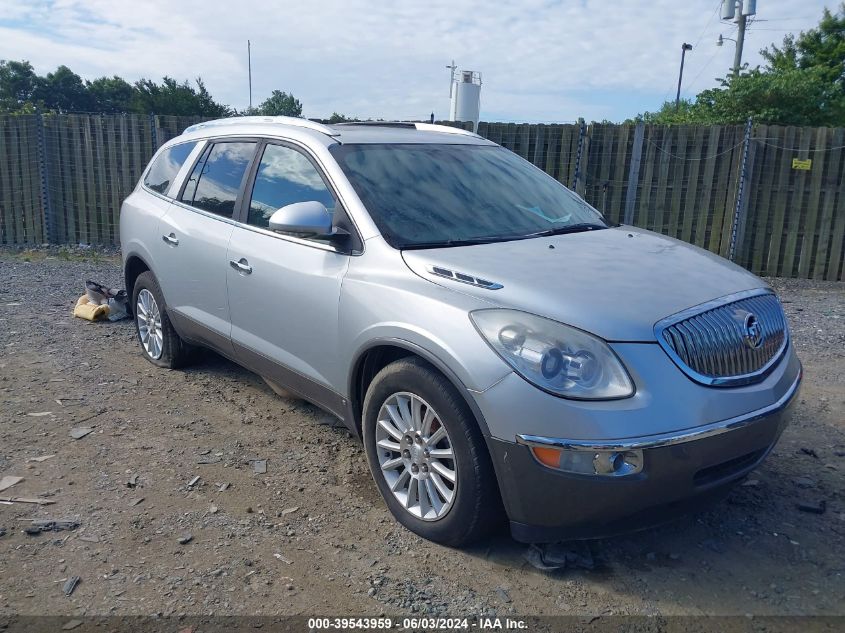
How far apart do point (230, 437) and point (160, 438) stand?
43 cm

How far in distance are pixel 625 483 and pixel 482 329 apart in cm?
81

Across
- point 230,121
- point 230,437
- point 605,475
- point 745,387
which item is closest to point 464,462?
point 605,475

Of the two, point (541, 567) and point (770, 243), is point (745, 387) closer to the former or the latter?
point (541, 567)

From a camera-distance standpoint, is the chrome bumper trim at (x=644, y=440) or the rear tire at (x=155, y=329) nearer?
the chrome bumper trim at (x=644, y=440)

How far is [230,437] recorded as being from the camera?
4.59 metres

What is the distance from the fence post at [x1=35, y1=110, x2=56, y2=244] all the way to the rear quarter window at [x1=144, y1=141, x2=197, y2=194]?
24.9ft

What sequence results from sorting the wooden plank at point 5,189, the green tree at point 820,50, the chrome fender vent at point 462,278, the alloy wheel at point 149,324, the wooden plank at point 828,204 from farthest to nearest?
the green tree at point 820,50
the wooden plank at point 5,189
the wooden plank at point 828,204
the alloy wheel at point 149,324
the chrome fender vent at point 462,278

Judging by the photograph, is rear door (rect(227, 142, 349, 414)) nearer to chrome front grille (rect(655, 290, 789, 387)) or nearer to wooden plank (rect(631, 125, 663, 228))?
chrome front grille (rect(655, 290, 789, 387))

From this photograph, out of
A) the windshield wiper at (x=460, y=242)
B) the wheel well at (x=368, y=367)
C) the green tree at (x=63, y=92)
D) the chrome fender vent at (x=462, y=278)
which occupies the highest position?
the green tree at (x=63, y=92)

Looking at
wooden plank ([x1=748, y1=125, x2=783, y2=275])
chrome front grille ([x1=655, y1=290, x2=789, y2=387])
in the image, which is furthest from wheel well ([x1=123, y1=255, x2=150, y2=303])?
wooden plank ([x1=748, y1=125, x2=783, y2=275])

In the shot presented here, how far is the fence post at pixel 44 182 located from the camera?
12203mm

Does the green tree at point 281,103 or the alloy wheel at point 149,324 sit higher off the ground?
the green tree at point 281,103

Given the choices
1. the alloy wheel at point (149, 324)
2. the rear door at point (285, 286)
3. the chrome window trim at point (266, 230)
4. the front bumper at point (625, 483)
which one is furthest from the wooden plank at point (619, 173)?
the front bumper at point (625, 483)

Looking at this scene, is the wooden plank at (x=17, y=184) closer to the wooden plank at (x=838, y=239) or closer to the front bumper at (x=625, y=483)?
the front bumper at (x=625, y=483)
